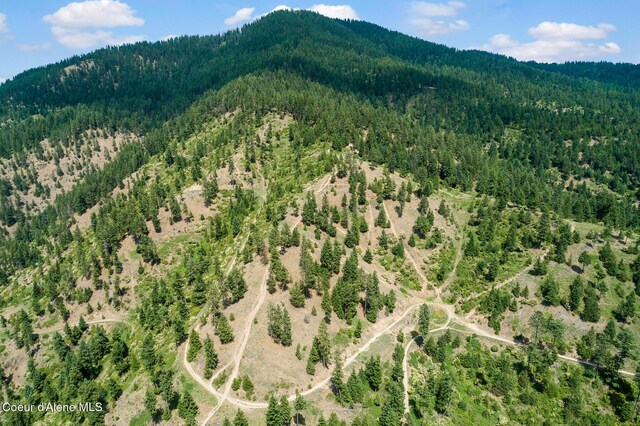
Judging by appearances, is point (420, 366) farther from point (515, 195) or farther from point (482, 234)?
point (515, 195)

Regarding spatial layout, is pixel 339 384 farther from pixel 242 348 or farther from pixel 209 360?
pixel 209 360

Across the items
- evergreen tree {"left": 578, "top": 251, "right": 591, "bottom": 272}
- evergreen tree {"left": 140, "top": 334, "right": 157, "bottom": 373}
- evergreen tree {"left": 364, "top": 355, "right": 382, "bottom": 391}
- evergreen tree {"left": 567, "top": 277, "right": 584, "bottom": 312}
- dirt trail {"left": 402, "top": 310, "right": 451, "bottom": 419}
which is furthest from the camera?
evergreen tree {"left": 578, "top": 251, "right": 591, "bottom": 272}

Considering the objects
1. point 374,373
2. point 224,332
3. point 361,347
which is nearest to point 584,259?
point 361,347

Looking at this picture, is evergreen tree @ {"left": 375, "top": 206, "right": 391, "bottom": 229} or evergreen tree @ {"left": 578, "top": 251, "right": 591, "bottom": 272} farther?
evergreen tree @ {"left": 375, "top": 206, "right": 391, "bottom": 229}

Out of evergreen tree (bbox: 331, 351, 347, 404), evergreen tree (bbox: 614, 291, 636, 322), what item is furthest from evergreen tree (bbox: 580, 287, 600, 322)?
evergreen tree (bbox: 331, 351, 347, 404)

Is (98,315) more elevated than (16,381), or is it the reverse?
(98,315)

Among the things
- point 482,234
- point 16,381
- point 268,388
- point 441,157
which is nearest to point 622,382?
point 482,234

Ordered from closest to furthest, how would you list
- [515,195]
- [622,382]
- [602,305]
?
1. [622,382]
2. [602,305]
3. [515,195]

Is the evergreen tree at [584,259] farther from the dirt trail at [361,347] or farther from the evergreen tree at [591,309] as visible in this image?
the dirt trail at [361,347]

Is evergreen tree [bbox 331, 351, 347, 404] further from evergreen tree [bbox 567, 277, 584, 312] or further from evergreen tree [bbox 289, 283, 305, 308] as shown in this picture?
evergreen tree [bbox 567, 277, 584, 312]

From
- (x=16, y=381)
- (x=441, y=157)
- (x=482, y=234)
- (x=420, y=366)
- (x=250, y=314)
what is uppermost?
(x=441, y=157)

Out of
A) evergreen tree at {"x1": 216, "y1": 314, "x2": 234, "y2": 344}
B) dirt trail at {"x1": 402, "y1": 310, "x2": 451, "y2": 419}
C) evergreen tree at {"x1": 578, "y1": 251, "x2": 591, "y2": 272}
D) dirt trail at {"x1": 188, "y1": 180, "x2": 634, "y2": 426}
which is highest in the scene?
evergreen tree at {"x1": 578, "y1": 251, "x2": 591, "y2": 272}
